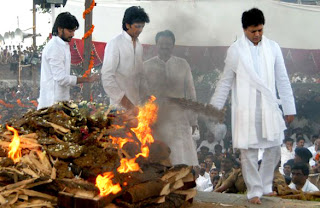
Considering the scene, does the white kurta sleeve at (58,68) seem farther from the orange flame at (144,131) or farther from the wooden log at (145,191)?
the wooden log at (145,191)

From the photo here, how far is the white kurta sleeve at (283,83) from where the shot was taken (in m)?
6.39

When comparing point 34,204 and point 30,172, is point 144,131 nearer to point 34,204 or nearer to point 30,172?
point 30,172

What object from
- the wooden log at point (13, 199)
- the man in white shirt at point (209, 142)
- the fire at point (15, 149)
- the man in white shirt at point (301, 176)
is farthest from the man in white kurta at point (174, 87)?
the man in white shirt at point (209, 142)

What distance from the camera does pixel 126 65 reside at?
676cm

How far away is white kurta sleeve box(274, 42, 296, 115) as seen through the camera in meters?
6.39

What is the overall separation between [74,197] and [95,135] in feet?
2.83

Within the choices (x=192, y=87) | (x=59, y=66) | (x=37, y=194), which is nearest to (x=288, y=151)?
(x=192, y=87)

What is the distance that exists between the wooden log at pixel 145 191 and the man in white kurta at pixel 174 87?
1398 mm

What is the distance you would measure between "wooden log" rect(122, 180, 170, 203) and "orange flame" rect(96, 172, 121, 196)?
11cm

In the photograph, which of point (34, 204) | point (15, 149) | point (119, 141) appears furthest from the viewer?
point (119, 141)

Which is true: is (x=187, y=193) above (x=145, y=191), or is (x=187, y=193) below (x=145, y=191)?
below

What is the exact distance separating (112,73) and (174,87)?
82cm

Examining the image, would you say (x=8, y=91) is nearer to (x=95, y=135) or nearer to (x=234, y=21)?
(x=234, y=21)

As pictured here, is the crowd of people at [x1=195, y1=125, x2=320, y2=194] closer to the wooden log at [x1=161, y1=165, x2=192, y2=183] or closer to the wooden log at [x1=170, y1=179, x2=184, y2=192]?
the wooden log at [x1=161, y1=165, x2=192, y2=183]
